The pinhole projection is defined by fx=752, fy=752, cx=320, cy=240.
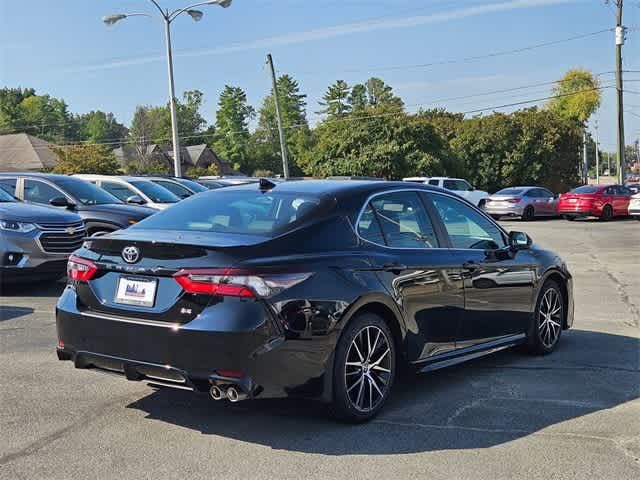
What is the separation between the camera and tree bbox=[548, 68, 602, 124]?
8025 centimetres

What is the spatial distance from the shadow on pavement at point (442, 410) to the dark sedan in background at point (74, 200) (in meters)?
6.82

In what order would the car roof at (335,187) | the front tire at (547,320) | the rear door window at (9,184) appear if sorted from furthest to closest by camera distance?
1. the rear door window at (9,184)
2. the front tire at (547,320)
3. the car roof at (335,187)

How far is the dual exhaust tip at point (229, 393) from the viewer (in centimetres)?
425

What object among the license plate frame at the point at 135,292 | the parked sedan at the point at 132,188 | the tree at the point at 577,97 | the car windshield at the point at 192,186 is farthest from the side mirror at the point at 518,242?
the tree at the point at 577,97

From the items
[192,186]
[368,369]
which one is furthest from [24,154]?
[368,369]

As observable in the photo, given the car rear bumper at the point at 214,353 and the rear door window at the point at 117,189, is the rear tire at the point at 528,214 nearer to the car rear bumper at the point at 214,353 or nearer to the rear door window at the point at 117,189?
the rear door window at the point at 117,189

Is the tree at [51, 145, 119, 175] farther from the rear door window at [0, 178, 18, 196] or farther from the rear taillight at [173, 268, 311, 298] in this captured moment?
the rear taillight at [173, 268, 311, 298]

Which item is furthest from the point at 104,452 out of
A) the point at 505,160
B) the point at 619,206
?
the point at 505,160

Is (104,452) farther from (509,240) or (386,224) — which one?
(509,240)

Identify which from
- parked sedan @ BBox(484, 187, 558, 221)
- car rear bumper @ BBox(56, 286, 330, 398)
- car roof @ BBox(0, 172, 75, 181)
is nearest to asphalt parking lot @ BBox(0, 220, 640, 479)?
car rear bumper @ BBox(56, 286, 330, 398)

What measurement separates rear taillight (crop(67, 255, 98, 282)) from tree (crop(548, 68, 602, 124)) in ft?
262

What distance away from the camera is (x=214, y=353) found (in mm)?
4215

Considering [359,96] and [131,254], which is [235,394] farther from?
[359,96]

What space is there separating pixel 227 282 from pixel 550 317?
12.6 ft
